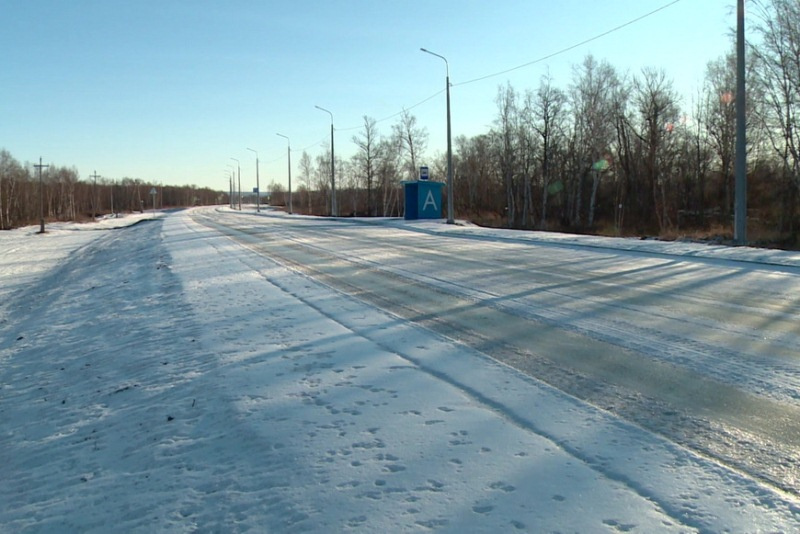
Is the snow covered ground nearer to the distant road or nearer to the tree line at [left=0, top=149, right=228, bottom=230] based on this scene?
the distant road

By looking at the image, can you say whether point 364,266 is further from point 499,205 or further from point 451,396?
point 499,205

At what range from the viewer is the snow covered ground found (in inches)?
123

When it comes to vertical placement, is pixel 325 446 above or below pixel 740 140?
below

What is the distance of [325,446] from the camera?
400 centimetres

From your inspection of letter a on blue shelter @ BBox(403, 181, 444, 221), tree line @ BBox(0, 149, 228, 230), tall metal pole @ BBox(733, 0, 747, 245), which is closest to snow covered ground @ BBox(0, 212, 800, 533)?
tall metal pole @ BBox(733, 0, 747, 245)

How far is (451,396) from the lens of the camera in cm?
487

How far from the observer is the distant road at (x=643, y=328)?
14.0 feet

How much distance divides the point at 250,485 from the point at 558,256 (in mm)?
13360

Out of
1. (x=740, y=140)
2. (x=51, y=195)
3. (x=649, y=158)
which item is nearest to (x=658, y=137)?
(x=649, y=158)

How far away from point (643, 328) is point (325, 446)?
4811 millimetres

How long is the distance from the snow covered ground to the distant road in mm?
393

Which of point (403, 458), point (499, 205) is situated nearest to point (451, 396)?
point (403, 458)

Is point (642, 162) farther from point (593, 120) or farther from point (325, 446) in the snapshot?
point (325, 446)

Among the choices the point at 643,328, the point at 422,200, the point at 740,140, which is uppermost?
the point at 740,140
